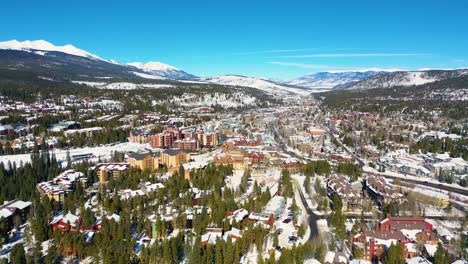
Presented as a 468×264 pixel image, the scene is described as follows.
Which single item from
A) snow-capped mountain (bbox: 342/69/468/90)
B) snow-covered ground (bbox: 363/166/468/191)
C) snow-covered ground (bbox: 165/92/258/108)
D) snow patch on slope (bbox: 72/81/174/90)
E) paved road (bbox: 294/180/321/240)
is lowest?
paved road (bbox: 294/180/321/240)

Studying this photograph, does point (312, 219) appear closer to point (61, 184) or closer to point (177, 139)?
point (61, 184)

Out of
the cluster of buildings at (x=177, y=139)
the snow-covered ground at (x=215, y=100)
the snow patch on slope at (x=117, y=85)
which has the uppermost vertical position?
the snow patch on slope at (x=117, y=85)

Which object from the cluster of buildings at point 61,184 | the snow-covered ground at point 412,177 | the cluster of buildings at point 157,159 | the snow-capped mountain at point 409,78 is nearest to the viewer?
the cluster of buildings at point 61,184

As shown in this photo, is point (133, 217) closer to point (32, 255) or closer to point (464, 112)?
point (32, 255)

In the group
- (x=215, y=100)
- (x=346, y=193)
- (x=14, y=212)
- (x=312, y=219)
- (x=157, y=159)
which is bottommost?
(x=312, y=219)

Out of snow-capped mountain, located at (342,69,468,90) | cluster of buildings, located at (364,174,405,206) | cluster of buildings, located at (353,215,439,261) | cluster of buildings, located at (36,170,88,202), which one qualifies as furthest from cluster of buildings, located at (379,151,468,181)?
snow-capped mountain, located at (342,69,468,90)

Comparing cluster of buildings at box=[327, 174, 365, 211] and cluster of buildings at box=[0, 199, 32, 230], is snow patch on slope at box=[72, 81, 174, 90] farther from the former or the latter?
cluster of buildings at box=[327, 174, 365, 211]

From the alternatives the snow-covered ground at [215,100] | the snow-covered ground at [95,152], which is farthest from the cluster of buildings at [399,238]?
the snow-covered ground at [215,100]

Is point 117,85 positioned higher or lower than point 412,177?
higher

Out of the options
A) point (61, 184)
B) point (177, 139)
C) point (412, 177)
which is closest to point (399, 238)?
point (412, 177)

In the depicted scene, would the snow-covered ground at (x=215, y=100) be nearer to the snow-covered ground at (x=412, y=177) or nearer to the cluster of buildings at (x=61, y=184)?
the cluster of buildings at (x=61, y=184)

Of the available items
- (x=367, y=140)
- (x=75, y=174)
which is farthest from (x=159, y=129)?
(x=367, y=140)
